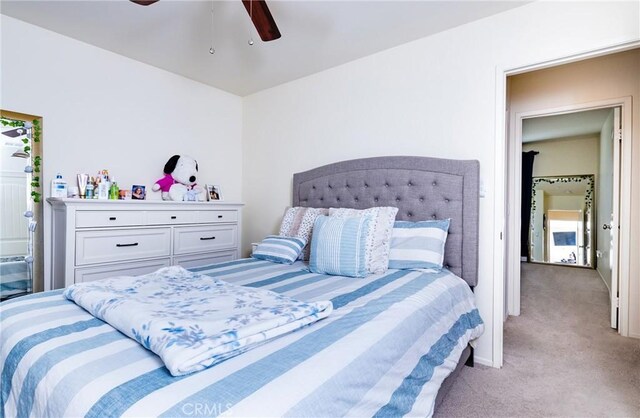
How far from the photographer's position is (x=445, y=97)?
7.76ft

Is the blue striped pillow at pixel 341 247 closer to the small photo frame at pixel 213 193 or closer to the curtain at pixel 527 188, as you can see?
the small photo frame at pixel 213 193

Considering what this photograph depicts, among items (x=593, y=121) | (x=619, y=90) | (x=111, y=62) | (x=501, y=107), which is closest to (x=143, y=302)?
(x=501, y=107)

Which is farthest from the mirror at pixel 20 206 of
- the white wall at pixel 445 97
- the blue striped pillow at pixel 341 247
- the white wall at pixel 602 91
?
the white wall at pixel 602 91

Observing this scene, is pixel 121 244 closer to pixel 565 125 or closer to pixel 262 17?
pixel 262 17

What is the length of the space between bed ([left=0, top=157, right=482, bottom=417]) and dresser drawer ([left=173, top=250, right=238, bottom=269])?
100cm

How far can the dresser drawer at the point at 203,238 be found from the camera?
281 cm

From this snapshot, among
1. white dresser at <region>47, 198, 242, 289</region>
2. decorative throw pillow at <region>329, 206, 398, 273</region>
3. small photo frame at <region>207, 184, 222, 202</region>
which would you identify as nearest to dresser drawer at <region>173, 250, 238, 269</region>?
white dresser at <region>47, 198, 242, 289</region>

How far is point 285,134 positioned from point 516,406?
2.81 m

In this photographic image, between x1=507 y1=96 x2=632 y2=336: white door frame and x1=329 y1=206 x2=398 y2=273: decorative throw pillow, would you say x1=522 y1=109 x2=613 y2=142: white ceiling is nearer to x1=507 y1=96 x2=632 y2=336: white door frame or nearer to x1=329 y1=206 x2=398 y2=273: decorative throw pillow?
x1=507 y1=96 x2=632 y2=336: white door frame

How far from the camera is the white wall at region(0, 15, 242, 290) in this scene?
7.66ft

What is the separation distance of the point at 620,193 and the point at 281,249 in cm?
285

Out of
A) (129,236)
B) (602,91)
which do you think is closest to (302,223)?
(129,236)

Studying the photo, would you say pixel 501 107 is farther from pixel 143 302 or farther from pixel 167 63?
pixel 167 63

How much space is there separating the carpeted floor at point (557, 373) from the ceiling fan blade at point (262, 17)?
2.18 metres
